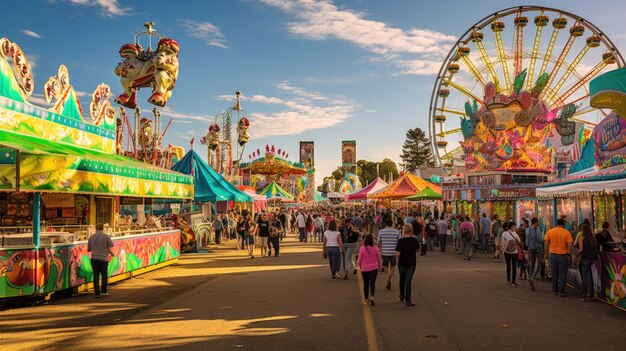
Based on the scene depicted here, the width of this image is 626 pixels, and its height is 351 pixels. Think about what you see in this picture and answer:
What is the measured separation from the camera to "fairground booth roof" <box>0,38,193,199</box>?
33.0ft

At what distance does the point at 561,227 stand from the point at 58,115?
468 inches

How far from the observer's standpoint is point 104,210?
17750mm

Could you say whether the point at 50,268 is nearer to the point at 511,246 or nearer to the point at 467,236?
the point at 511,246

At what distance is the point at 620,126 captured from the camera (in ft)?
44.1

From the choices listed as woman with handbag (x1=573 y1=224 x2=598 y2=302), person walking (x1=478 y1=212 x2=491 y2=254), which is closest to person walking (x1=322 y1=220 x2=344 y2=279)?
woman with handbag (x1=573 y1=224 x2=598 y2=302)

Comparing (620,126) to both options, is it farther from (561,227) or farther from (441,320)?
(441,320)

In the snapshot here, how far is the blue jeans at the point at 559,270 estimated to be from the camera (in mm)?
11414

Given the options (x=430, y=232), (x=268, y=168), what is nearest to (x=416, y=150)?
(x=268, y=168)

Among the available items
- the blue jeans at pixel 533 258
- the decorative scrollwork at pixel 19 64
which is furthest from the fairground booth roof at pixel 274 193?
the decorative scrollwork at pixel 19 64

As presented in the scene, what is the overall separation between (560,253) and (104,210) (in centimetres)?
1328

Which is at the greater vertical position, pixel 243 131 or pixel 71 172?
pixel 243 131

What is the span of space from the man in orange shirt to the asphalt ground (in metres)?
0.32

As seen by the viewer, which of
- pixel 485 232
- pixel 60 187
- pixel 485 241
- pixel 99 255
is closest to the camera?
pixel 60 187

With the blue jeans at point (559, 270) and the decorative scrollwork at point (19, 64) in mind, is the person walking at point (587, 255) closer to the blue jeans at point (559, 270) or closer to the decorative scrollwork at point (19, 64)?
the blue jeans at point (559, 270)
